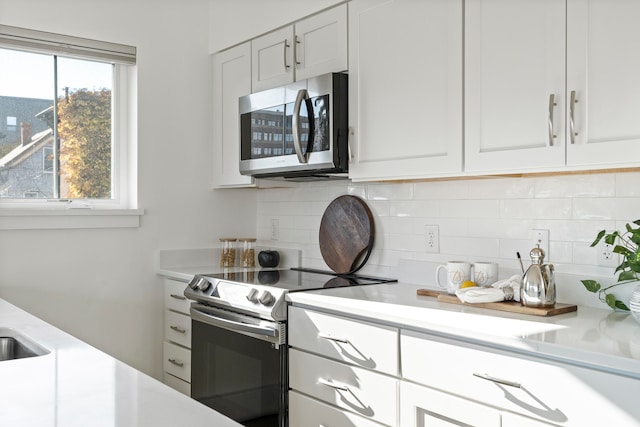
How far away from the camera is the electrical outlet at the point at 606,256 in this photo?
2.09 meters

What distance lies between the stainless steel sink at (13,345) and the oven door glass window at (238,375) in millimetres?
957

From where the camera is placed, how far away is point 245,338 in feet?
8.68

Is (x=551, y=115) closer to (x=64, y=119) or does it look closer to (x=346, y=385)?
(x=346, y=385)

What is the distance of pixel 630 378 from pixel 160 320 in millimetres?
2545

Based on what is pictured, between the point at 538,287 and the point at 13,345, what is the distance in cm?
167

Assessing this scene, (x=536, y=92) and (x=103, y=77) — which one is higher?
(x=103, y=77)

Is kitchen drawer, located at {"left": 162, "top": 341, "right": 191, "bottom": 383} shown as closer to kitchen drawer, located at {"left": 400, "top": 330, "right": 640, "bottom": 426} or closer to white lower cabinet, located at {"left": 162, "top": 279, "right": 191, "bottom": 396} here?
white lower cabinet, located at {"left": 162, "top": 279, "right": 191, "bottom": 396}

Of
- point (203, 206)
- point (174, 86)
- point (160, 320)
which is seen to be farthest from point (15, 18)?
point (160, 320)

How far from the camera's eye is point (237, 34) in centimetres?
332

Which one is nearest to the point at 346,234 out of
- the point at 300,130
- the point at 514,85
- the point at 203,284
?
the point at 300,130

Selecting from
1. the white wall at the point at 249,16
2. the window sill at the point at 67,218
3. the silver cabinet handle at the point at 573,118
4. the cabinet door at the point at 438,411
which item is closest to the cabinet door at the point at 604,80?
the silver cabinet handle at the point at 573,118

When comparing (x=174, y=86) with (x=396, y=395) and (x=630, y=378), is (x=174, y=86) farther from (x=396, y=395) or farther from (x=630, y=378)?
(x=630, y=378)

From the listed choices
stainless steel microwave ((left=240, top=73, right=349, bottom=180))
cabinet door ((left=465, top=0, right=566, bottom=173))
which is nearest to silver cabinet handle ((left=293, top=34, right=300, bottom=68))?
stainless steel microwave ((left=240, top=73, right=349, bottom=180))

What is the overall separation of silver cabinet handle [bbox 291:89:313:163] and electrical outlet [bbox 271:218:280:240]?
96cm
